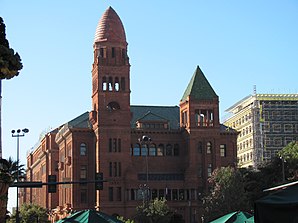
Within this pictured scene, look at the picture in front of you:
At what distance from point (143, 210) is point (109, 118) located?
18684mm

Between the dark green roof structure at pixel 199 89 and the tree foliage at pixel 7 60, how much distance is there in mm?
75945

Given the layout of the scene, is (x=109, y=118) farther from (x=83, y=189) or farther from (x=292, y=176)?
(x=292, y=176)

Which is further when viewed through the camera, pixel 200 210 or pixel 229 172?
pixel 200 210

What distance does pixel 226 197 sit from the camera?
7575 centimetres

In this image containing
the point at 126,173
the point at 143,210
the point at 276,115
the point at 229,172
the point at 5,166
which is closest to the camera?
the point at 5,166

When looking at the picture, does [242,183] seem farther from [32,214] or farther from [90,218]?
[90,218]

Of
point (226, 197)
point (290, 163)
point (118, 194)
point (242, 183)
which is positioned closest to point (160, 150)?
point (118, 194)

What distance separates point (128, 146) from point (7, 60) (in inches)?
2902

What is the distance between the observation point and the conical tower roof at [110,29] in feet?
291

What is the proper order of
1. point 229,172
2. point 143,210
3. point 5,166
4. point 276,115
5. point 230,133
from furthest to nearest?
point 276,115 → point 230,133 → point 229,172 → point 143,210 → point 5,166

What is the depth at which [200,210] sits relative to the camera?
87.2 metres

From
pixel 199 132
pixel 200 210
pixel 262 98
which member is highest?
pixel 262 98

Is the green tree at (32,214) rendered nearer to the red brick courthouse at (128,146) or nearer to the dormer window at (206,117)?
the red brick courthouse at (128,146)

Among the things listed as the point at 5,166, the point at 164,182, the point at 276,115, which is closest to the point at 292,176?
the point at 164,182
